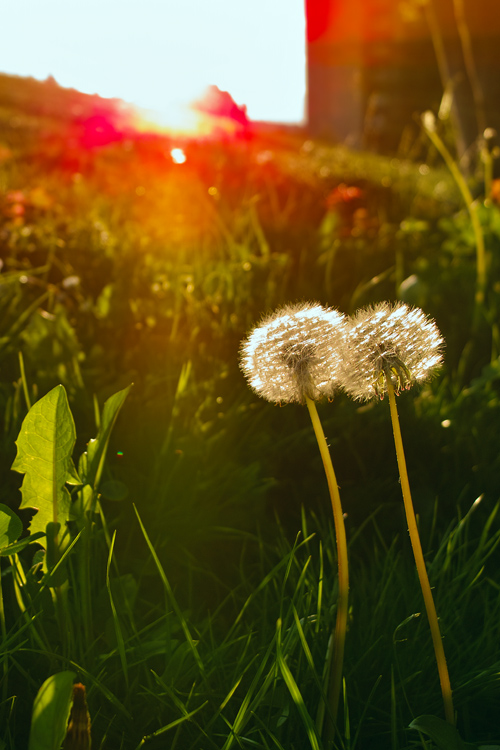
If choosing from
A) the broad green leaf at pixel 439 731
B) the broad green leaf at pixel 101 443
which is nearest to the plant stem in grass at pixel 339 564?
the broad green leaf at pixel 439 731

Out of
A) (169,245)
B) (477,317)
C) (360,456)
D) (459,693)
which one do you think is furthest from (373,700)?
(169,245)

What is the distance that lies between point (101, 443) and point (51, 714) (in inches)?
18.8

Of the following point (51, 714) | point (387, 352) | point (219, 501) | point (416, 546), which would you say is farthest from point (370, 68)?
point (51, 714)

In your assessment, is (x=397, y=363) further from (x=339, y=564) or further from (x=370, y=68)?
(x=370, y=68)

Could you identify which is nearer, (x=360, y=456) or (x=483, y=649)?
(x=483, y=649)

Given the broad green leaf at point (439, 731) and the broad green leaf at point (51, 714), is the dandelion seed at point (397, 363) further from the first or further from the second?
the broad green leaf at point (51, 714)

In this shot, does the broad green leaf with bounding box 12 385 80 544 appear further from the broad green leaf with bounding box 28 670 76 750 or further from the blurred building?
the blurred building

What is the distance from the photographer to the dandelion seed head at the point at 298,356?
937 millimetres

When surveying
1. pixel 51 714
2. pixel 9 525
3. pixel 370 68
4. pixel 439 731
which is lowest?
pixel 439 731

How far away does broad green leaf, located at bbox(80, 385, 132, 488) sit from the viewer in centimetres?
114

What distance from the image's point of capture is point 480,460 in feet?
6.17

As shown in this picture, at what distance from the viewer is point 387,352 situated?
907 millimetres

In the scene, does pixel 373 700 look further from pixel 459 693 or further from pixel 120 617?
pixel 120 617

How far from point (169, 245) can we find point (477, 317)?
1.32m
